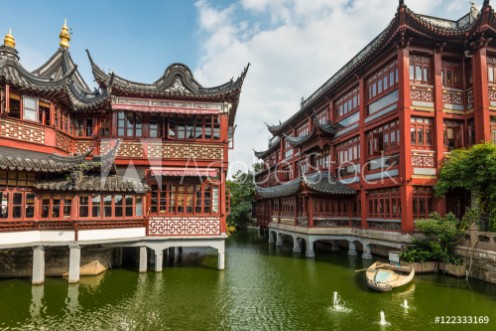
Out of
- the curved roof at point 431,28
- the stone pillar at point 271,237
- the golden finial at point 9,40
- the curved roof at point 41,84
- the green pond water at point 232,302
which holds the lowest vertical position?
the stone pillar at point 271,237

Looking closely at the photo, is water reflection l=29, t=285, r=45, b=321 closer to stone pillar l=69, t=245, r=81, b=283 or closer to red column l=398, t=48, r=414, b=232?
stone pillar l=69, t=245, r=81, b=283

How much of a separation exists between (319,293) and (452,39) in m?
15.5

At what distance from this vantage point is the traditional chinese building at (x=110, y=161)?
13.3m

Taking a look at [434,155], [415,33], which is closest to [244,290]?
[434,155]

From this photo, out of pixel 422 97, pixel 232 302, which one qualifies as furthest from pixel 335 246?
pixel 232 302

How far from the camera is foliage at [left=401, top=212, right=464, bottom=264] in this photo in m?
15.8

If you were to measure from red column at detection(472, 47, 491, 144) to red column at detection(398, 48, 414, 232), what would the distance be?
11.6ft

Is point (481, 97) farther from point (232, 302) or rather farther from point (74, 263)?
point (74, 263)

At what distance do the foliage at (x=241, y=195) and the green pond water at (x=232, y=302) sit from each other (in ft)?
84.3

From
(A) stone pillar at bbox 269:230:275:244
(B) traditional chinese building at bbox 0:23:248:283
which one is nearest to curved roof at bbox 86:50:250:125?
(B) traditional chinese building at bbox 0:23:248:283

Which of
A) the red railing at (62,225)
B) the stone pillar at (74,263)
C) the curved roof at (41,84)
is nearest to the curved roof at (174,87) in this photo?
the curved roof at (41,84)

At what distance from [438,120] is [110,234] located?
17635 mm

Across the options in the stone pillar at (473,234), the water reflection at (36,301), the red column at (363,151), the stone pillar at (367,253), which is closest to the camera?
the water reflection at (36,301)

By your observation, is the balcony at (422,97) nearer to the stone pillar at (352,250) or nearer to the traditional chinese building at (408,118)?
the traditional chinese building at (408,118)
